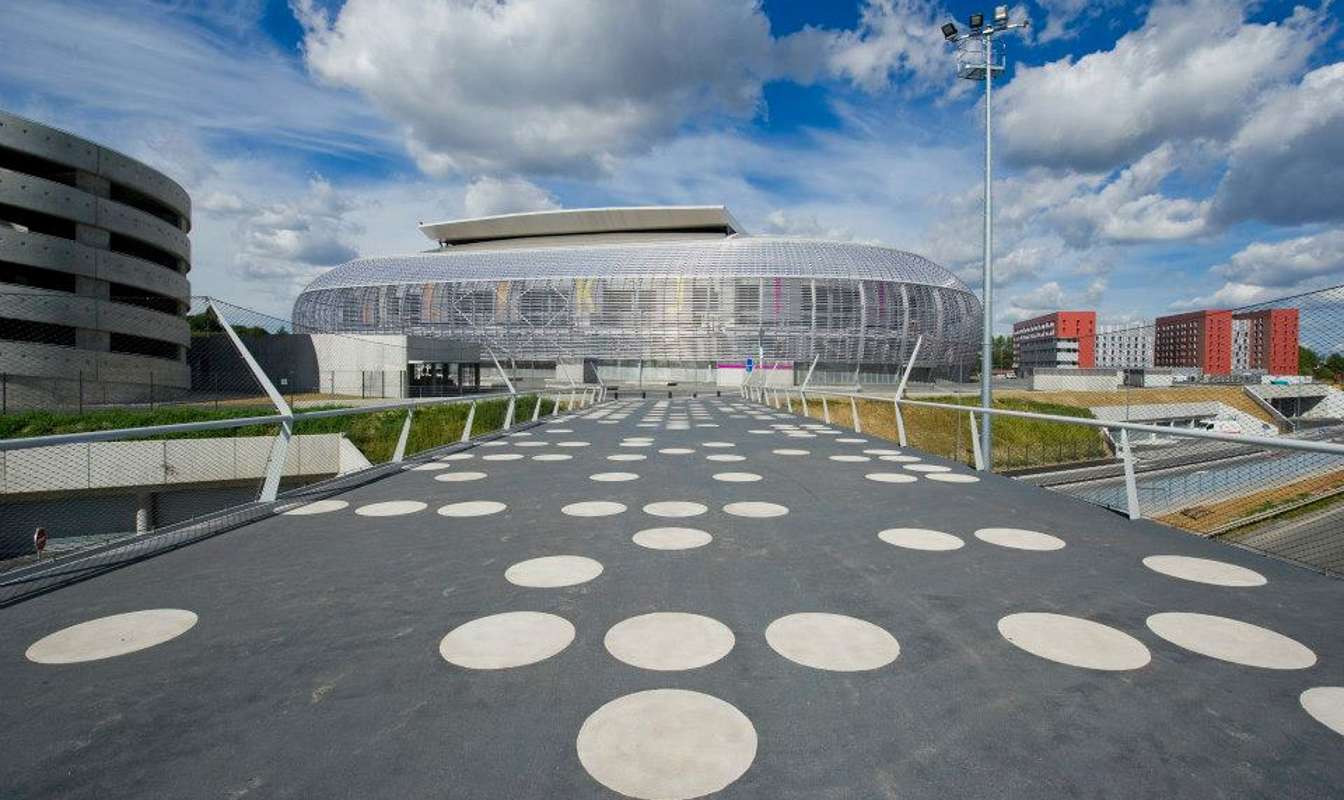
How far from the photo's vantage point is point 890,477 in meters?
7.24

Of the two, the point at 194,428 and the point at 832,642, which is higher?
the point at 194,428

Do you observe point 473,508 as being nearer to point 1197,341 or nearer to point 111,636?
point 111,636

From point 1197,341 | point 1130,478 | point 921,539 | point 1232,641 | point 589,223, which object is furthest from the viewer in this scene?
point 589,223

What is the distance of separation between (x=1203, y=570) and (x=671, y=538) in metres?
3.59

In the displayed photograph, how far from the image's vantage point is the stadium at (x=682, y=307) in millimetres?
76500

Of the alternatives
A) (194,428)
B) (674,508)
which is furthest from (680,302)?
(194,428)

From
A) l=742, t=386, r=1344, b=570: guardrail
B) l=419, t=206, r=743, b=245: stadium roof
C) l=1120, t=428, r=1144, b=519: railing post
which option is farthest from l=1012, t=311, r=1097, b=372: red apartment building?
l=419, t=206, r=743, b=245: stadium roof

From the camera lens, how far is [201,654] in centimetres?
254

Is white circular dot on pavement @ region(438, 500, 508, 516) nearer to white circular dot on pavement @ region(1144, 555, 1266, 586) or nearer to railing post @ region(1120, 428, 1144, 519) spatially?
white circular dot on pavement @ region(1144, 555, 1266, 586)

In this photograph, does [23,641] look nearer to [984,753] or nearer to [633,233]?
[984,753]

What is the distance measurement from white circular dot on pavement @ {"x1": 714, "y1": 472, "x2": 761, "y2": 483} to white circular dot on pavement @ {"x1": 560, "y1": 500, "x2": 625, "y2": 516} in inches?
72.2

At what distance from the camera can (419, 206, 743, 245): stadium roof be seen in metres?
90.4

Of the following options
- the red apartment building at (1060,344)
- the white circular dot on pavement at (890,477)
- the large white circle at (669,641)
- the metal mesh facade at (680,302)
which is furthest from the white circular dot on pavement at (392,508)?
the metal mesh facade at (680,302)

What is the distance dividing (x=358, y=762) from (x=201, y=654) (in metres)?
1.35
